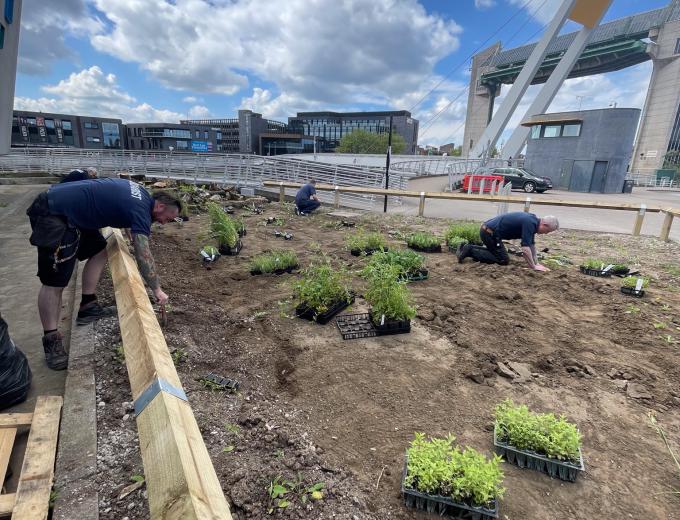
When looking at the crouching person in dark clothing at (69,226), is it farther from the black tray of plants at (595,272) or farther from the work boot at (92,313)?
the black tray of plants at (595,272)

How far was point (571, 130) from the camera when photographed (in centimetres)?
2738

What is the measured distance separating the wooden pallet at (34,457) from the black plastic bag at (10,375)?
0.84ft

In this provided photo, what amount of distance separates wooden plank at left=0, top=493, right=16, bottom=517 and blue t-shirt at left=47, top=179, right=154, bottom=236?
196 cm

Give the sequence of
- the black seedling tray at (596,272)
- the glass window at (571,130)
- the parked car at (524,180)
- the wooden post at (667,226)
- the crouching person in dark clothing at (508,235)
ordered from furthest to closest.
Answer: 1. the glass window at (571,130)
2. the parked car at (524,180)
3. the wooden post at (667,226)
4. the black seedling tray at (596,272)
5. the crouching person in dark clothing at (508,235)

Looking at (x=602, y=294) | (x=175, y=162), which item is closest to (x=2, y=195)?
(x=175, y=162)

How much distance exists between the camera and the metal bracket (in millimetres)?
1551

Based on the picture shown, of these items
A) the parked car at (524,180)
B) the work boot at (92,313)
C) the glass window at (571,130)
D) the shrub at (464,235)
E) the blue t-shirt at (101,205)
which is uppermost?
the glass window at (571,130)

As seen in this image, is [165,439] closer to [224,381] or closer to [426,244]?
[224,381]

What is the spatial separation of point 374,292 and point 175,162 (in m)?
19.7

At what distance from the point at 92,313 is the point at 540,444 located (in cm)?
434

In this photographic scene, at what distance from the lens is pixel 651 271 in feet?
22.0

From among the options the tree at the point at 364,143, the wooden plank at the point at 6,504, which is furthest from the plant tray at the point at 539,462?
the tree at the point at 364,143

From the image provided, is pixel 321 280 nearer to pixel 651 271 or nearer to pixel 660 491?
pixel 660 491

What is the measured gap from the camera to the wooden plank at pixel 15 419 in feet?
7.61
